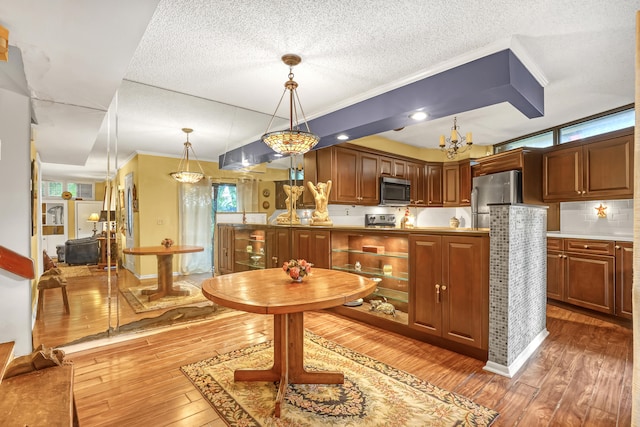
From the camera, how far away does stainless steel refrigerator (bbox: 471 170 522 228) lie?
4.43 m

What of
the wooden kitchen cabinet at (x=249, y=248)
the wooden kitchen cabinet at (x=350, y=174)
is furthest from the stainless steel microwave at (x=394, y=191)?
the wooden kitchen cabinet at (x=249, y=248)

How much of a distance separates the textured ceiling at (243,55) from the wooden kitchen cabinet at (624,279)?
5.57ft

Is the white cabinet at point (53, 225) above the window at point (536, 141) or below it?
below

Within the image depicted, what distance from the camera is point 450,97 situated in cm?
257

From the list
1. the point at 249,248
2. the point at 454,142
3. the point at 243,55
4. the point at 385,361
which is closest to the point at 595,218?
the point at 454,142

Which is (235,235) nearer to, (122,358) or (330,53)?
(122,358)

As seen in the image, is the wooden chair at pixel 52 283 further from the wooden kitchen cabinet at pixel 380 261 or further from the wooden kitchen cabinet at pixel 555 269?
the wooden kitchen cabinet at pixel 555 269

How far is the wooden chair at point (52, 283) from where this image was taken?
251 centimetres

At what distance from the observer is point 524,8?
1926mm

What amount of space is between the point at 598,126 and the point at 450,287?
346cm

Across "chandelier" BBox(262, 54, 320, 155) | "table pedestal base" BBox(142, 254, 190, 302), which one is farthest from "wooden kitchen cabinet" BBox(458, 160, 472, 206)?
"table pedestal base" BBox(142, 254, 190, 302)

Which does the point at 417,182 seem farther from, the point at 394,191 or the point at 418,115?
the point at 418,115

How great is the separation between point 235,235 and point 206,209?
542 millimetres

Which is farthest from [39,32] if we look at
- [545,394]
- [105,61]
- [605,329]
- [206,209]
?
[605,329]
